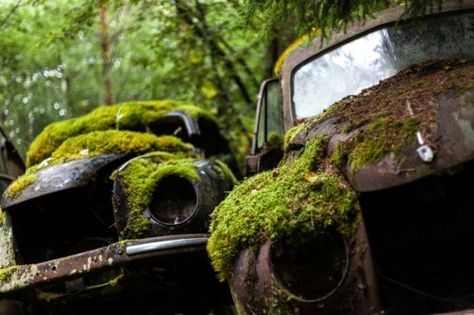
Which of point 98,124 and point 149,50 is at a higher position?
point 149,50

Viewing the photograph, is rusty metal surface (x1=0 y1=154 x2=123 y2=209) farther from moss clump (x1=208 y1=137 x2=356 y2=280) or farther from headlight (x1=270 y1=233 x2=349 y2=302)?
headlight (x1=270 y1=233 x2=349 y2=302)

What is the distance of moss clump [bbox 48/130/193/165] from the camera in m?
4.53

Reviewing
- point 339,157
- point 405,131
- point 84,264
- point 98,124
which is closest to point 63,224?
point 84,264

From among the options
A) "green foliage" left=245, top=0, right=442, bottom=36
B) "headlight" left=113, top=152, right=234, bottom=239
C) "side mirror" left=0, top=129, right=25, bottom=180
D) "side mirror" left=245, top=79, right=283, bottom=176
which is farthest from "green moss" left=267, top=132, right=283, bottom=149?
"side mirror" left=0, top=129, right=25, bottom=180

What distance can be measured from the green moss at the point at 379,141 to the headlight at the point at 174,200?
1.72 m

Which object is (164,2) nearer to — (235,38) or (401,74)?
(235,38)

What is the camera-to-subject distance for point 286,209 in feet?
8.18

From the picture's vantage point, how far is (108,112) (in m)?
5.59

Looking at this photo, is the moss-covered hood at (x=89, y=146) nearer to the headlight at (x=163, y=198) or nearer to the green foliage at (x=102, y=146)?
the green foliage at (x=102, y=146)

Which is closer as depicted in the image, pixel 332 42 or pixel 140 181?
pixel 140 181

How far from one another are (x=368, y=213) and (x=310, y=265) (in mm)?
417

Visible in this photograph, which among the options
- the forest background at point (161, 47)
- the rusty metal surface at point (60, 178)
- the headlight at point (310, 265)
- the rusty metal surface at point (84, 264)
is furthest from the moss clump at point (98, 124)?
the headlight at point (310, 265)

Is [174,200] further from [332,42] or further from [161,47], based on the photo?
[161,47]

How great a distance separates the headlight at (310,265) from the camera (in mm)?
2367
